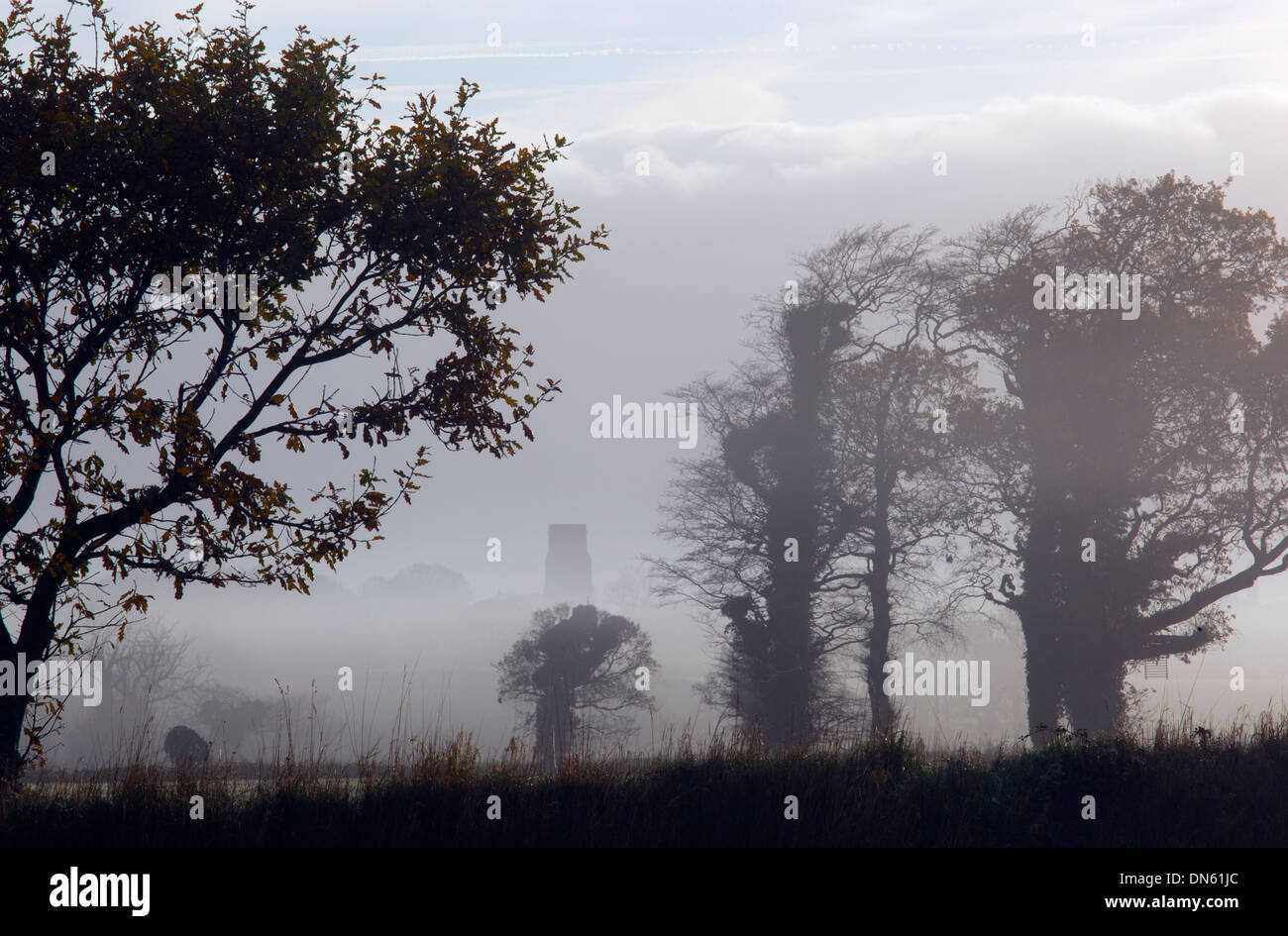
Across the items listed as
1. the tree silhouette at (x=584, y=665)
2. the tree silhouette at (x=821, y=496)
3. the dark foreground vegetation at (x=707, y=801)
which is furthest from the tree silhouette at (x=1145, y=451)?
the tree silhouette at (x=584, y=665)

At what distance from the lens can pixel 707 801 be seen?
10477 mm

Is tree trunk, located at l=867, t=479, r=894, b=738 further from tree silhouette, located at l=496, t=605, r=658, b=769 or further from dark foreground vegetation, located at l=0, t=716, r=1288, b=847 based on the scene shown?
dark foreground vegetation, located at l=0, t=716, r=1288, b=847

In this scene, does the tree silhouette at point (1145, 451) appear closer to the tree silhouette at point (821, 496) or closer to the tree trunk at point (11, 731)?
the tree silhouette at point (821, 496)

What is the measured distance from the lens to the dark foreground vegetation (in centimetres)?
962

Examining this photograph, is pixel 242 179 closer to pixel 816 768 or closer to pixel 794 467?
pixel 816 768

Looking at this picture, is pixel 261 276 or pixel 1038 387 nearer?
pixel 261 276

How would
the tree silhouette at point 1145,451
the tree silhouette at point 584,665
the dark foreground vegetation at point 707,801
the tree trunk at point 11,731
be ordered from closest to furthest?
the dark foreground vegetation at point 707,801, the tree trunk at point 11,731, the tree silhouette at point 1145,451, the tree silhouette at point 584,665

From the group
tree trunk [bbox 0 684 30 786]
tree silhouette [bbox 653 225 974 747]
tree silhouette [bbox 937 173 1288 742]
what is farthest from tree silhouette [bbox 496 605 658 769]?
tree trunk [bbox 0 684 30 786]

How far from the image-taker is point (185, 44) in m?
11.3

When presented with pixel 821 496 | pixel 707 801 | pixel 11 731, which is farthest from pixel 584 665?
pixel 11 731

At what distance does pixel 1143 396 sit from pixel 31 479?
29.4m

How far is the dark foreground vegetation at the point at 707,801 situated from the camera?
962 centimetres

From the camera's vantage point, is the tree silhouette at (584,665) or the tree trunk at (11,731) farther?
the tree silhouette at (584,665)
